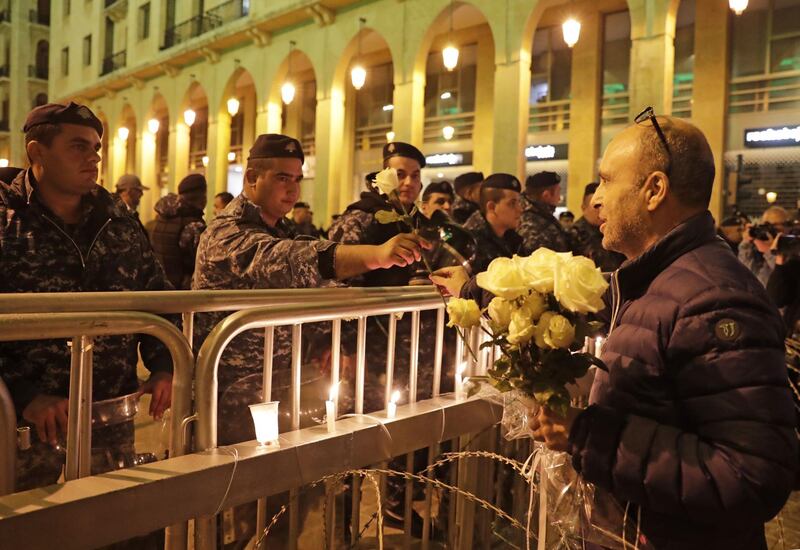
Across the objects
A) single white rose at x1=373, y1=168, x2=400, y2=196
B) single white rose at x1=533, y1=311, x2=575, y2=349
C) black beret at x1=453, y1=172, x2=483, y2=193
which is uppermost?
black beret at x1=453, y1=172, x2=483, y2=193

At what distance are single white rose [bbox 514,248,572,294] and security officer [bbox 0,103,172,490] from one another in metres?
1.79

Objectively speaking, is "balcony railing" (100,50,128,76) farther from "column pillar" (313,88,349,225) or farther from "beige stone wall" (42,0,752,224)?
"column pillar" (313,88,349,225)

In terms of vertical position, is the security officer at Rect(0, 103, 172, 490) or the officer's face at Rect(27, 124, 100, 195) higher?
the officer's face at Rect(27, 124, 100, 195)

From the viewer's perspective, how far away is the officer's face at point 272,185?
332cm

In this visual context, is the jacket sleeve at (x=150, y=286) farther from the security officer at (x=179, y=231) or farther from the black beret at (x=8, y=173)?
the security officer at (x=179, y=231)

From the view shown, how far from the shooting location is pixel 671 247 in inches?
65.6

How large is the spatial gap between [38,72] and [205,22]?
87.8ft

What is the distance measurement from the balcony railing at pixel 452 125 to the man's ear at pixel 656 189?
59.5 ft

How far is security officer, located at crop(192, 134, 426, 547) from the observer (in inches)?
105

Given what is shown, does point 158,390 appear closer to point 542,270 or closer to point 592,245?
point 542,270

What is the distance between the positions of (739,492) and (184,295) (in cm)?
175

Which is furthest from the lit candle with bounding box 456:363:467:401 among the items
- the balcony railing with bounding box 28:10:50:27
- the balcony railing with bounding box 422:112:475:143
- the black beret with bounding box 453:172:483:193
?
the balcony railing with bounding box 28:10:50:27

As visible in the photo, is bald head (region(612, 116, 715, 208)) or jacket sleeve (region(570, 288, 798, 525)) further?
bald head (region(612, 116, 715, 208))

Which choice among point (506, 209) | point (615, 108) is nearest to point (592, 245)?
point (506, 209)
